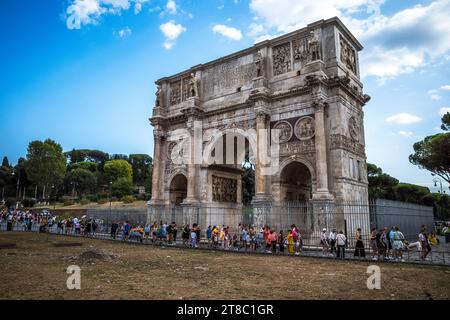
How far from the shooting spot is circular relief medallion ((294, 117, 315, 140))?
18709mm

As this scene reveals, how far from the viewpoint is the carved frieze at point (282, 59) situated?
20500mm

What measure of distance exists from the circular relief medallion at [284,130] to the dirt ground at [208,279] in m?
9.11

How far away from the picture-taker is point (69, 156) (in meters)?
104

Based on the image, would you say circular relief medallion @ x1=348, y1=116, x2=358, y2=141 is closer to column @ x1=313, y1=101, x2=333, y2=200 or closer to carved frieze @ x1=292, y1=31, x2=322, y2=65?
column @ x1=313, y1=101, x2=333, y2=200

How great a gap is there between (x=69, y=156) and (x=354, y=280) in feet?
357

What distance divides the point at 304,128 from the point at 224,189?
802cm

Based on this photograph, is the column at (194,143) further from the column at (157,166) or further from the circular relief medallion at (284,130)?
the circular relief medallion at (284,130)

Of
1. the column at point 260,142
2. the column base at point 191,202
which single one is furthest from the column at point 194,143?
the column at point 260,142

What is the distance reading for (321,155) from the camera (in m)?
17.5

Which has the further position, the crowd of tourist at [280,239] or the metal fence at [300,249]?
the metal fence at [300,249]

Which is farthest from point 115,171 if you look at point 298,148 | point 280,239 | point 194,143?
point 280,239

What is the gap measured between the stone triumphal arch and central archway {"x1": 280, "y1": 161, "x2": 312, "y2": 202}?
0.06 m

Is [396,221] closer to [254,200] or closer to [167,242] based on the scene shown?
[254,200]

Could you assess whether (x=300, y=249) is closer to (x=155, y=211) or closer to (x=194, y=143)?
(x=194, y=143)
